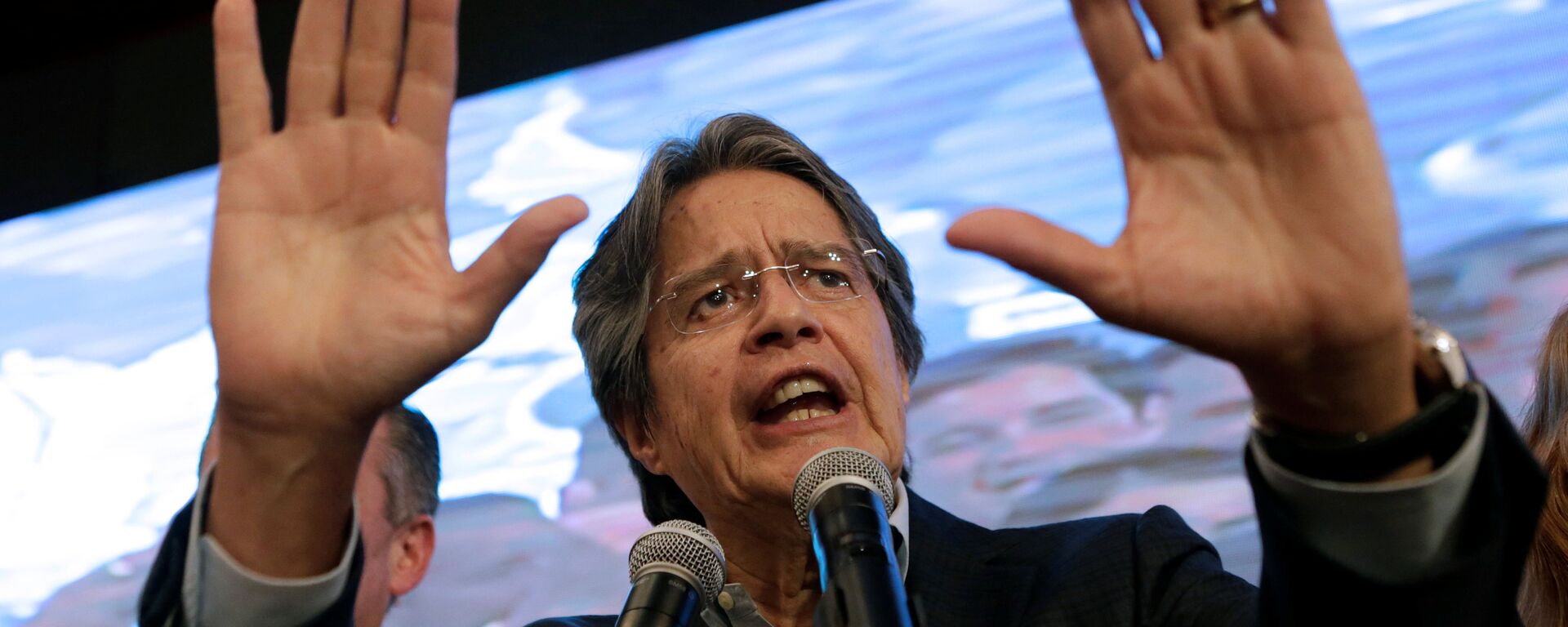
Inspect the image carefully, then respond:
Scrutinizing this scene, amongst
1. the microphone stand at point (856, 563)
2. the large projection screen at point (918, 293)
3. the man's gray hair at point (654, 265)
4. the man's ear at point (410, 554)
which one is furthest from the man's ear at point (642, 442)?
the microphone stand at point (856, 563)

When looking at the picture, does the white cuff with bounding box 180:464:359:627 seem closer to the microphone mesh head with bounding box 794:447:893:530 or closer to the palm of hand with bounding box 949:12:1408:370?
the microphone mesh head with bounding box 794:447:893:530

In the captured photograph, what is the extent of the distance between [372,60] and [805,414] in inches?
32.1

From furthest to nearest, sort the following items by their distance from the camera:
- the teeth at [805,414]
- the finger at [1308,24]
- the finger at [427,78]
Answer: the teeth at [805,414]
the finger at [427,78]
the finger at [1308,24]

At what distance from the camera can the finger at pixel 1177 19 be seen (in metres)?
1.27

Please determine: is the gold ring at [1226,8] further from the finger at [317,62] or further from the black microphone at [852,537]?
the finger at [317,62]

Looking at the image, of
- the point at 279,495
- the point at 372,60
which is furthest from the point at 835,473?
the point at 372,60

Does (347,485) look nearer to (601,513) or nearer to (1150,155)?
(1150,155)

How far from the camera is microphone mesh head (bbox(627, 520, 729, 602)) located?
1.30 meters

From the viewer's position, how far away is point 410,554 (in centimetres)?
271

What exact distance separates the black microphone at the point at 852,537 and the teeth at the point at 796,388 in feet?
1.74

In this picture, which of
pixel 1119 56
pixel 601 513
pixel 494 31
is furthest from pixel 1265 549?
pixel 494 31

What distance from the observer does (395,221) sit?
141cm

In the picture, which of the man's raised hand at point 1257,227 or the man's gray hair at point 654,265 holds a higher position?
the man's raised hand at point 1257,227

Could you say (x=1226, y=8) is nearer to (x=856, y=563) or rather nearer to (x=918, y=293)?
(x=856, y=563)
